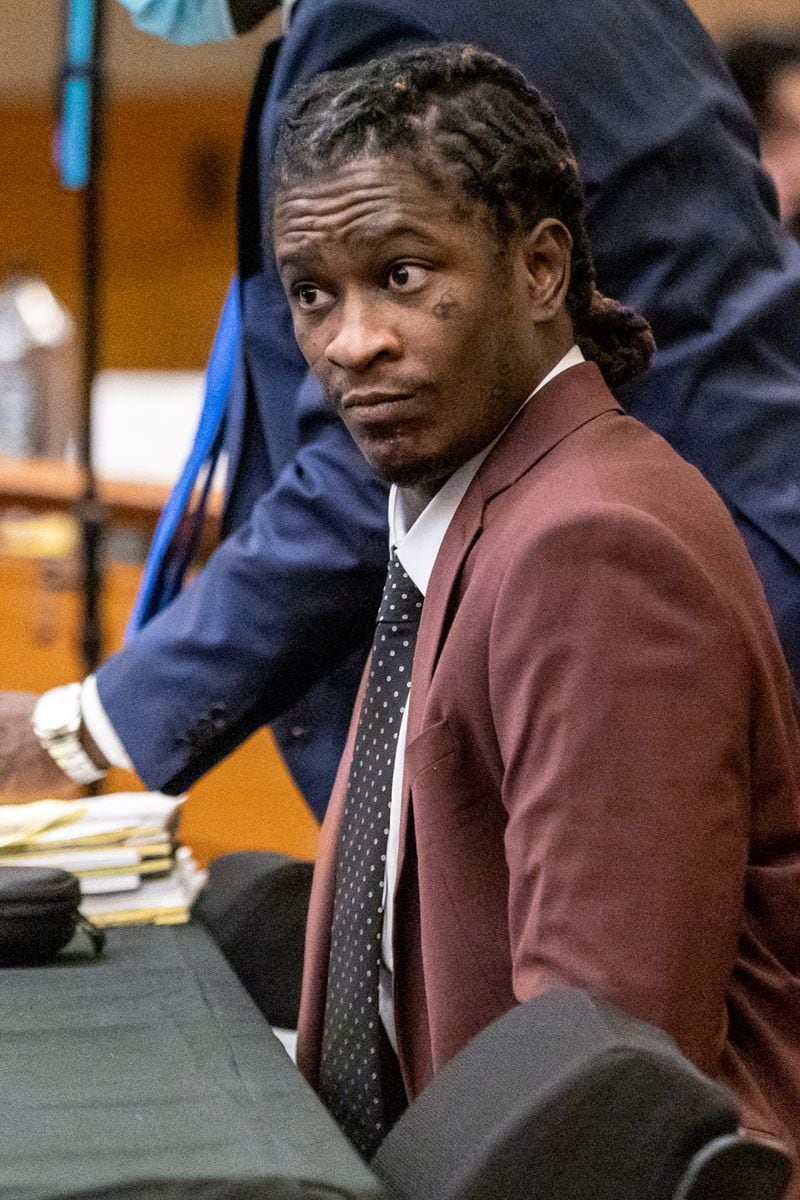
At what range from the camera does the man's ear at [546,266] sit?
1.11m

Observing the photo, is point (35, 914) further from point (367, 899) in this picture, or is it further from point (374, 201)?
point (374, 201)

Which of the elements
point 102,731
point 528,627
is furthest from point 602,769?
point 102,731

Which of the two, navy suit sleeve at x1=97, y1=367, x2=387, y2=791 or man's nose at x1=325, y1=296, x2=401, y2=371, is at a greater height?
man's nose at x1=325, y1=296, x2=401, y2=371

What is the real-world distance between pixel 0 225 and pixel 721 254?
21.2 ft

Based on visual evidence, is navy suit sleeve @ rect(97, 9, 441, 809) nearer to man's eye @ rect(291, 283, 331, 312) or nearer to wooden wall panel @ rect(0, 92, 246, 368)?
man's eye @ rect(291, 283, 331, 312)

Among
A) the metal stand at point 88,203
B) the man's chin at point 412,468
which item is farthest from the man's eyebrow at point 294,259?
the metal stand at point 88,203

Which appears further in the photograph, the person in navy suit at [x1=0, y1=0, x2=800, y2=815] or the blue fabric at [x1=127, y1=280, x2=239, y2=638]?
the blue fabric at [x1=127, y1=280, x2=239, y2=638]

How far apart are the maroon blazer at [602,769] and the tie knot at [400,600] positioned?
0.30 ft

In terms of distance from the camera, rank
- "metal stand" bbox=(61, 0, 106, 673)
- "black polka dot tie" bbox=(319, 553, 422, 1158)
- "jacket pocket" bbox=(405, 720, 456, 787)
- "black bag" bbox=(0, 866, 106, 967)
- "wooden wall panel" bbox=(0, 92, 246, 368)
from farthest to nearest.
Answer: "wooden wall panel" bbox=(0, 92, 246, 368) → "metal stand" bbox=(61, 0, 106, 673) → "black bag" bbox=(0, 866, 106, 967) → "black polka dot tie" bbox=(319, 553, 422, 1158) → "jacket pocket" bbox=(405, 720, 456, 787)

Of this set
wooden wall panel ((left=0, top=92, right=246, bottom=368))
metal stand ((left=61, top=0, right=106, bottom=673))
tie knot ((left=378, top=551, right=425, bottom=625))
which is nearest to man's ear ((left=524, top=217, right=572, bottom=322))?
tie knot ((left=378, top=551, right=425, bottom=625))

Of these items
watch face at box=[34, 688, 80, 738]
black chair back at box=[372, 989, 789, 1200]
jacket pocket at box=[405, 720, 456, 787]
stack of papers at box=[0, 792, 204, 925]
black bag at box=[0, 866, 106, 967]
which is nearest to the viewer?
black chair back at box=[372, 989, 789, 1200]

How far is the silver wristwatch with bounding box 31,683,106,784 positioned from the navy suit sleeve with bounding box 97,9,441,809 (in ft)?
0.12

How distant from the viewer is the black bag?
121 centimetres

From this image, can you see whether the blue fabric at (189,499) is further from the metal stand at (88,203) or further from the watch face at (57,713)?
the metal stand at (88,203)
